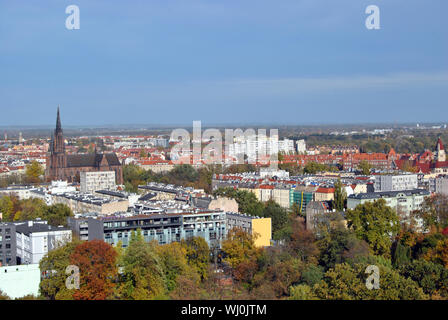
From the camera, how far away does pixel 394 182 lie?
32.2 m

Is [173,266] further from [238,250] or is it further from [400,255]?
[400,255]

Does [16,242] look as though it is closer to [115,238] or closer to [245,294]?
[115,238]

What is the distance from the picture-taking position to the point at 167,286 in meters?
16.5

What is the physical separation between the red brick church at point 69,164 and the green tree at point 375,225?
23088mm

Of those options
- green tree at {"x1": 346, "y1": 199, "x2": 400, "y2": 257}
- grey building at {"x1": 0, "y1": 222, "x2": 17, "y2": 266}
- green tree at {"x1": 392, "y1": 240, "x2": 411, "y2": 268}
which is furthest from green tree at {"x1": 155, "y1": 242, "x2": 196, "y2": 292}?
green tree at {"x1": 346, "y1": 199, "x2": 400, "y2": 257}

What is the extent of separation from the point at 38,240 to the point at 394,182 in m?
18.9

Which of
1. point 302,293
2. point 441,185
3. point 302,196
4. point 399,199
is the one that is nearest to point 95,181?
point 302,196

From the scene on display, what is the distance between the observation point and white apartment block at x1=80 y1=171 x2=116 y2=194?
127 feet

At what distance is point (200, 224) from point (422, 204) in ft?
32.2

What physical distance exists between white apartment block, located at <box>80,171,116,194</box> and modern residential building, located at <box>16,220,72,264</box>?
1763 cm

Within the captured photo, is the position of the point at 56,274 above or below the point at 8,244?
above

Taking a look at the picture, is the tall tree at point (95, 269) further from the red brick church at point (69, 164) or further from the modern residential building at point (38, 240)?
the red brick church at point (69, 164)

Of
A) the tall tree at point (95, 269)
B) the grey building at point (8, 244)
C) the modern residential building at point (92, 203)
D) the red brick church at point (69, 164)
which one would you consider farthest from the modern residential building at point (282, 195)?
the tall tree at point (95, 269)
